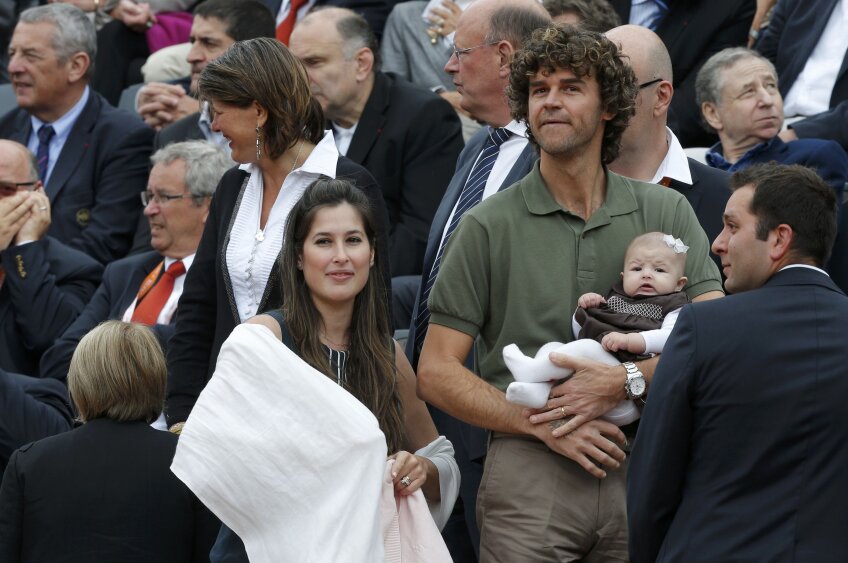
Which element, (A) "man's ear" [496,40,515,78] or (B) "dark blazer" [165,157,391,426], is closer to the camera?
(B) "dark blazer" [165,157,391,426]

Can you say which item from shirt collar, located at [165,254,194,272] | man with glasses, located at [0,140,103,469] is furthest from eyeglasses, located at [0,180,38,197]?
shirt collar, located at [165,254,194,272]

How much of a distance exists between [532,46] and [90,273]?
3.44 metres

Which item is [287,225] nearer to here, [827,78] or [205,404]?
[205,404]

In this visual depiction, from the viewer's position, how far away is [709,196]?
5.11 meters

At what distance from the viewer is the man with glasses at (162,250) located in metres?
6.46

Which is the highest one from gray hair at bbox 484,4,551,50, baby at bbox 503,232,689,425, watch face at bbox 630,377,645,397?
gray hair at bbox 484,4,551,50

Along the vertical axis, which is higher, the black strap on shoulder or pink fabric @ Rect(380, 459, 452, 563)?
the black strap on shoulder

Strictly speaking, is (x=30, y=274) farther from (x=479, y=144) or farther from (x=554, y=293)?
(x=554, y=293)

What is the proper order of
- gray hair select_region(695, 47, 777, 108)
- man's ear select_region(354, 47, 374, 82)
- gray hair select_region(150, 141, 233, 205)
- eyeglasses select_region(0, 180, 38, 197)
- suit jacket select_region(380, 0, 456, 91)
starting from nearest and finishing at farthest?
gray hair select_region(150, 141, 233, 205)
gray hair select_region(695, 47, 777, 108)
eyeglasses select_region(0, 180, 38, 197)
man's ear select_region(354, 47, 374, 82)
suit jacket select_region(380, 0, 456, 91)

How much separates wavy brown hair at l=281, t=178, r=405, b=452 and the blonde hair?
52 centimetres

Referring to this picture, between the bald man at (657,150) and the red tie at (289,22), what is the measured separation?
3.88 metres

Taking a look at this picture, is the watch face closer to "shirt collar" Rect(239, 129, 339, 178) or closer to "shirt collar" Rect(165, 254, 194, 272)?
"shirt collar" Rect(239, 129, 339, 178)

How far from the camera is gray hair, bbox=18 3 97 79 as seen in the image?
839 cm

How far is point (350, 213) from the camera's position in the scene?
4.39 metres
